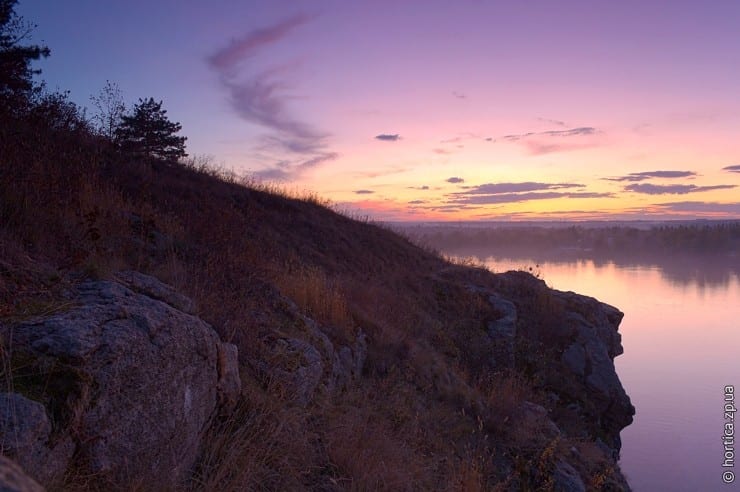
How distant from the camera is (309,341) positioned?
571cm

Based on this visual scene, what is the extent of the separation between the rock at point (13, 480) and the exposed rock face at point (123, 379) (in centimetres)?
79

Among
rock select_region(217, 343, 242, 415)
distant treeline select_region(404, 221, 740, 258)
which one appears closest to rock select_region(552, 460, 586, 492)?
rock select_region(217, 343, 242, 415)

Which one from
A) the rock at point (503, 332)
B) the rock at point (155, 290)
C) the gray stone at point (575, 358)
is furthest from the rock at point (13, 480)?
the gray stone at point (575, 358)

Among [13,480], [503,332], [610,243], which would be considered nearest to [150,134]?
[503,332]

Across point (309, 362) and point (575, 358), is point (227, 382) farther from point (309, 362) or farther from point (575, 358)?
point (575, 358)

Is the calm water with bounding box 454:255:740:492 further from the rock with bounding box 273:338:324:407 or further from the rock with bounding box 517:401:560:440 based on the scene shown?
the rock with bounding box 273:338:324:407

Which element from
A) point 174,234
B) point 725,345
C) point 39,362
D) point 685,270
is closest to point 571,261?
point 685,270

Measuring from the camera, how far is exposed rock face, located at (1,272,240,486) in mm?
2609

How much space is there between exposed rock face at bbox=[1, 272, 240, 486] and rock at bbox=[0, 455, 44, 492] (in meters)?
0.79

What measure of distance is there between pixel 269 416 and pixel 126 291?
53.6 inches

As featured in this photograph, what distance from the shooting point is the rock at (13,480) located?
1499mm

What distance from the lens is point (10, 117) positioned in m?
7.49

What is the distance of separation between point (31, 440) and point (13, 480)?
2.75ft

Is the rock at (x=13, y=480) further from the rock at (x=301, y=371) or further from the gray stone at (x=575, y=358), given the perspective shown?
the gray stone at (x=575, y=358)
